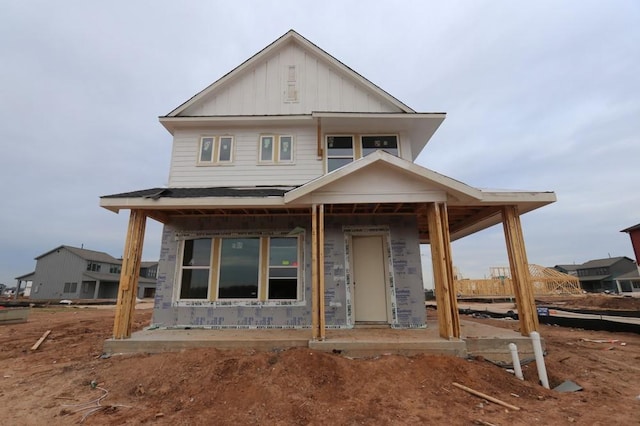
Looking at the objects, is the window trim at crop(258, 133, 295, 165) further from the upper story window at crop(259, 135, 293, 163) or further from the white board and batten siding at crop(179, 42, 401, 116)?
the white board and batten siding at crop(179, 42, 401, 116)

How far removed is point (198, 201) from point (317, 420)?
5.13 metres

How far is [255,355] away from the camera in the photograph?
554 centimetres

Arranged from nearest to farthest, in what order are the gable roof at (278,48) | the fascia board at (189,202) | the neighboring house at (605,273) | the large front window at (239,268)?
the fascia board at (189,202), the large front window at (239,268), the gable roof at (278,48), the neighboring house at (605,273)

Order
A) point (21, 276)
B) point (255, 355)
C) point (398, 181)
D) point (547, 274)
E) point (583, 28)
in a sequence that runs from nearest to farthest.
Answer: point (255, 355)
point (398, 181)
point (583, 28)
point (547, 274)
point (21, 276)

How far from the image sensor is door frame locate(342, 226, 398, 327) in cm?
764

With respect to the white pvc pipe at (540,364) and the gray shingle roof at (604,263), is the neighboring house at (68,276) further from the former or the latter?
the gray shingle roof at (604,263)

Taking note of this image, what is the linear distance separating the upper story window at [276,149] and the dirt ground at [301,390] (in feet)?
18.3

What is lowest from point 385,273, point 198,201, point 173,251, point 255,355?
point 255,355

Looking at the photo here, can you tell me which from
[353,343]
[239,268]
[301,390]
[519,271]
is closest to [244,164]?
[239,268]

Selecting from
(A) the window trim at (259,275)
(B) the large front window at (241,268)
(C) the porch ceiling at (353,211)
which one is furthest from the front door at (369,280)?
(B) the large front window at (241,268)

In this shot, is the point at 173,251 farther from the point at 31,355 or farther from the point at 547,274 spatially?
the point at 547,274

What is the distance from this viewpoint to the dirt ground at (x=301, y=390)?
12.7 feet

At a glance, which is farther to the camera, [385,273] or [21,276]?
[21,276]

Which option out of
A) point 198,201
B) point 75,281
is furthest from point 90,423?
point 75,281
